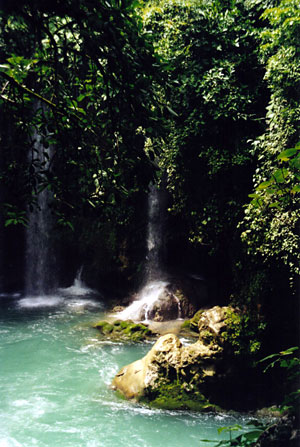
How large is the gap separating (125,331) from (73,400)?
9.96 ft

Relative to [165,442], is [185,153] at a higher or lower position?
higher

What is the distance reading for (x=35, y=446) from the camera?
17.3ft

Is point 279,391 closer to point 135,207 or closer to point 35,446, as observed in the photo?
point 35,446

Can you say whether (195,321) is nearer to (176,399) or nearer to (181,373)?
(181,373)

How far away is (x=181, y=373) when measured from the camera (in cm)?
627

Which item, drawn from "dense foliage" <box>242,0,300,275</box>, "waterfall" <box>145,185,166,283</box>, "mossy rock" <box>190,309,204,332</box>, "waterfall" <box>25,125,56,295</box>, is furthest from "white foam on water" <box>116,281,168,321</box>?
"dense foliage" <box>242,0,300,275</box>

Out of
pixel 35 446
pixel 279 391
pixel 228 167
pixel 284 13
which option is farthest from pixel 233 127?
pixel 35 446

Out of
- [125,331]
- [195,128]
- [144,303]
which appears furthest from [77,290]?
[195,128]

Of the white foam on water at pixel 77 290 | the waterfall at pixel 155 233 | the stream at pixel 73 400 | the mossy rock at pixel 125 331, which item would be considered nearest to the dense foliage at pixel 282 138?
the stream at pixel 73 400

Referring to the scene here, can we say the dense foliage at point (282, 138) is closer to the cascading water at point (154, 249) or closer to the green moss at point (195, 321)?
the green moss at point (195, 321)

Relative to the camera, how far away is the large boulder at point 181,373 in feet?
20.2

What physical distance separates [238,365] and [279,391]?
804 millimetres

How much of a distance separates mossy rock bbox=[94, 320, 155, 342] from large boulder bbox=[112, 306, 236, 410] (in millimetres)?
2557

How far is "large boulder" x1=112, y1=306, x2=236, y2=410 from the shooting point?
6.16 m
